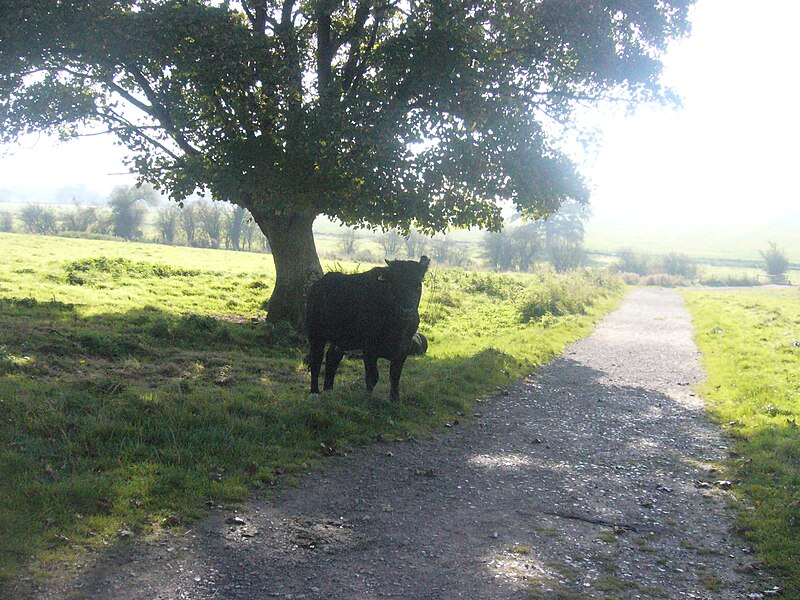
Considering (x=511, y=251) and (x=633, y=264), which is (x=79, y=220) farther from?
→ (x=633, y=264)

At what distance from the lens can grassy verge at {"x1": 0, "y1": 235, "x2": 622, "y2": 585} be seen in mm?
5820

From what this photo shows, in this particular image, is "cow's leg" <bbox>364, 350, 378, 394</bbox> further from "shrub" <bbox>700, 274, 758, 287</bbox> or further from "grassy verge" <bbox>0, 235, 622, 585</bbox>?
"shrub" <bbox>700, 274, 758, 287</bbox>

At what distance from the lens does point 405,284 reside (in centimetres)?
1002

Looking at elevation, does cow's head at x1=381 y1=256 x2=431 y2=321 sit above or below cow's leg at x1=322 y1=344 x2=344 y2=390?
above

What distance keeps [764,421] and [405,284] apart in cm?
671

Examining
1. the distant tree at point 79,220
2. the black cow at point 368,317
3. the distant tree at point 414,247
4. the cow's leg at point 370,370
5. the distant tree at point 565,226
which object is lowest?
the cow's leg at point 370,370

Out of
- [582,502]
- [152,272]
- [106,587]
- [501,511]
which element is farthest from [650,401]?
[152,272]

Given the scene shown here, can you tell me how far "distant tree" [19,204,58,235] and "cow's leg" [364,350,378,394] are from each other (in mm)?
84363

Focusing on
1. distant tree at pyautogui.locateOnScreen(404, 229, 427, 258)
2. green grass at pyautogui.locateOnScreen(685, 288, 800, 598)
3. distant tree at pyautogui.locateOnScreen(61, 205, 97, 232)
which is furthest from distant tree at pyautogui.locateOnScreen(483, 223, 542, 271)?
green grass at pyautogui.locateOnScreen(685, 288, 800, 598)

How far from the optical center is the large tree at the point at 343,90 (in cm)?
1453

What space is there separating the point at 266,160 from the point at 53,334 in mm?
5967

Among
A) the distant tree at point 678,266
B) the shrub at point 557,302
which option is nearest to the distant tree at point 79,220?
the shrub at point 557,302

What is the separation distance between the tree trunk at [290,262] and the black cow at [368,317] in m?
7.73

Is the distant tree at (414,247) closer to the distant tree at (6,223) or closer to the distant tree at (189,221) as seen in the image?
the distant tree at (189,221)
